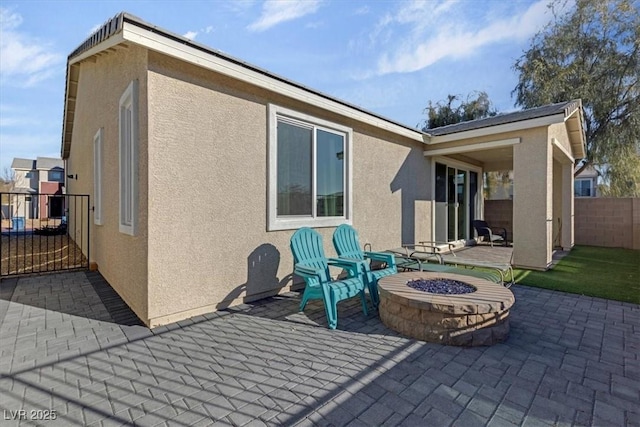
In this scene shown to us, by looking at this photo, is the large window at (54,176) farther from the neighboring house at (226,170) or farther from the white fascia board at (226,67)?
the white fascia board at (226,67)

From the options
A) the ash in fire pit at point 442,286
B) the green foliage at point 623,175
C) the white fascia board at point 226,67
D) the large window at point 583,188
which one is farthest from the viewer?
the large window at point 583,188

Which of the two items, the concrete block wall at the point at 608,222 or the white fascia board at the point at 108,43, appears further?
the concrete block wall at the point at 608,222

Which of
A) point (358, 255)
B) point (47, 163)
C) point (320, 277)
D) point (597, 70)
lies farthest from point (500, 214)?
point (47, 163)

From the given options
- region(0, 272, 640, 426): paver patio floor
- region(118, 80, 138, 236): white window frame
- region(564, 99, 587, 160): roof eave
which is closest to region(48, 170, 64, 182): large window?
region(118, 80, 138, 236): white window frame

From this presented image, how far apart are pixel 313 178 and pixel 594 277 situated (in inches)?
267

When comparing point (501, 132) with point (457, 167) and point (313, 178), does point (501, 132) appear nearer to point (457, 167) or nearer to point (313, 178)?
point (457, 167)

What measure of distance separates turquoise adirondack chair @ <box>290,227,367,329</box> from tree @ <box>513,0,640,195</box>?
1706 centimetres

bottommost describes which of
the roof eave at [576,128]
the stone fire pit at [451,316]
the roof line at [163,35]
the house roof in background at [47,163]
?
the stone fire pit at [451,316]

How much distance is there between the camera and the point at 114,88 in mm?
5531

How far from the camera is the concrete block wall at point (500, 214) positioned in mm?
13858

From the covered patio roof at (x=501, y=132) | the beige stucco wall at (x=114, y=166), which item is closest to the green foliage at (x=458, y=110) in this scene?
the covered patio roof at (x=501, y=132)

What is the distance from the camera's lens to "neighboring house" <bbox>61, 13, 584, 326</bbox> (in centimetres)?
402

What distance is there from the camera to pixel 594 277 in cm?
702

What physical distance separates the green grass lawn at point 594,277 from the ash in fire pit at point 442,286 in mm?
2881
